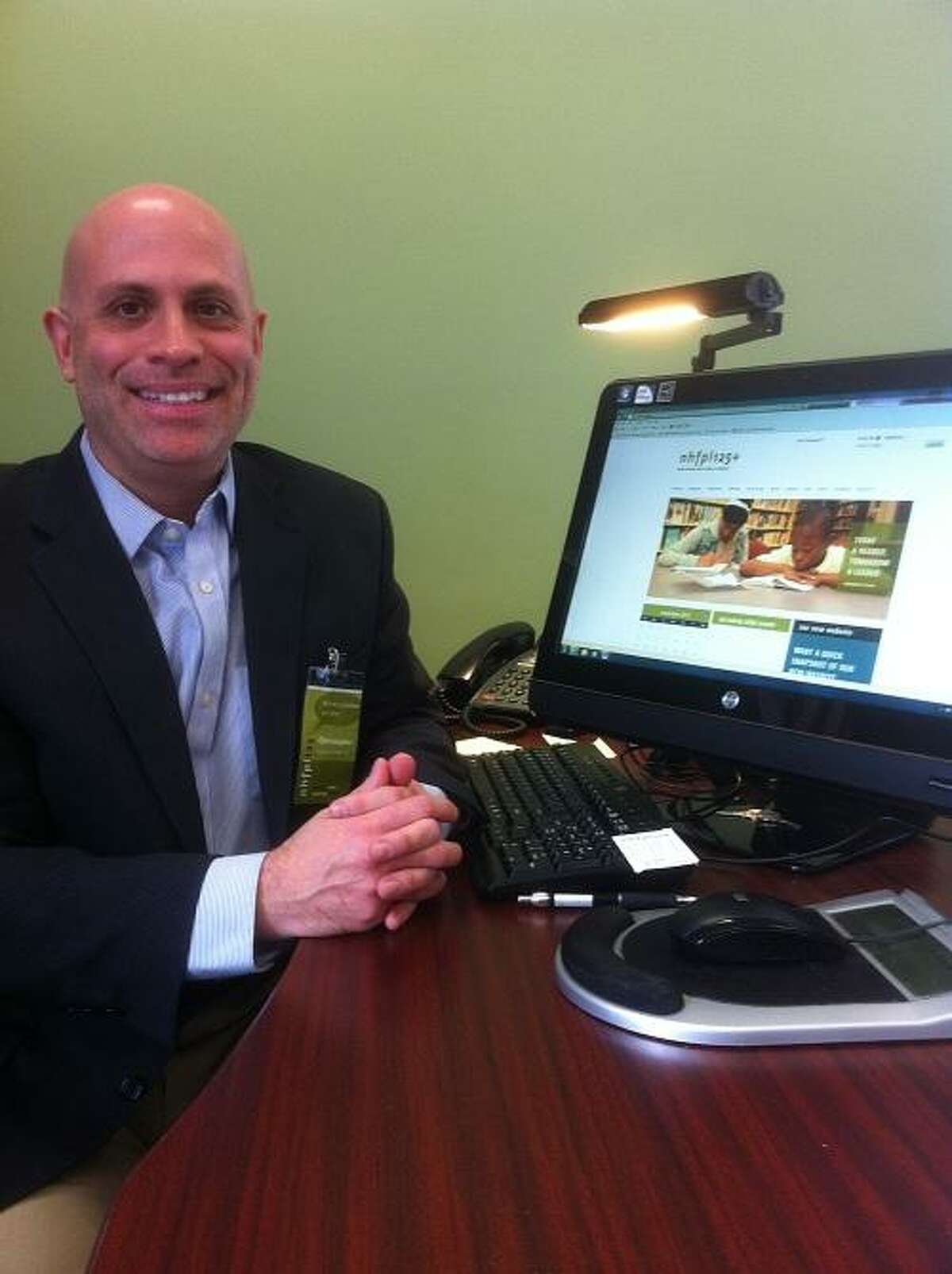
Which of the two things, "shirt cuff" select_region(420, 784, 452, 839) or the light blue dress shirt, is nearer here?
"shirt cuff" select_region(420, 784, 452, 839)

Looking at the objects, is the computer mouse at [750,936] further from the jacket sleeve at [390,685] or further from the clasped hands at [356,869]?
the jacket sleeve at [390,685]

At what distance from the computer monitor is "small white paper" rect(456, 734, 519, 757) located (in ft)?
0.82

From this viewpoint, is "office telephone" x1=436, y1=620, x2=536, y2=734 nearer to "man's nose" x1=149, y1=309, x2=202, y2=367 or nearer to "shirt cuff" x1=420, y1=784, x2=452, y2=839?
"shirt cuff" x1=420, y1=784, x2=452, y2=839

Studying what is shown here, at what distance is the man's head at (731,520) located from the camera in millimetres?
968

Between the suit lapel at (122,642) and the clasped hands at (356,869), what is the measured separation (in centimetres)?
25

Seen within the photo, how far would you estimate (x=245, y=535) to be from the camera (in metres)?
1.22

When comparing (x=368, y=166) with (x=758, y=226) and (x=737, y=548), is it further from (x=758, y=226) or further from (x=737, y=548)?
(x=737, y=548)

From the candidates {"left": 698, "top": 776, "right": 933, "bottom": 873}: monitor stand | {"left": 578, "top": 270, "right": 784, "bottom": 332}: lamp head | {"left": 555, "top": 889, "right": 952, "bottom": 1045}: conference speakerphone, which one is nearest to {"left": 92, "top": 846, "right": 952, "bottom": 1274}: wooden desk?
{"left": 555, "top": 889, "right": 952, "bottom": 1045}: conference speakerphone

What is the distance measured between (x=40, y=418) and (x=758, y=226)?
4.98ft

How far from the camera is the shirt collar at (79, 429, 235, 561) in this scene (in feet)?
3.75

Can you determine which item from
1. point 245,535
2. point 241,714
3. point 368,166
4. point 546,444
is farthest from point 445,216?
point 241,714

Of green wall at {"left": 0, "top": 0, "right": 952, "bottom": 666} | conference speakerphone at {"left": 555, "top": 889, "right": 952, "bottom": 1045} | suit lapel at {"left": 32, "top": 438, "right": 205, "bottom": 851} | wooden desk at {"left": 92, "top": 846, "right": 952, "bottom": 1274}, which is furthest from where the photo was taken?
green wall at {"left": 0, "top": 0, "right": 952, "bottom": 666}

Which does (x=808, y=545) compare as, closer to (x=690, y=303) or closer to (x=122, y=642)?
(x=690, y=303)

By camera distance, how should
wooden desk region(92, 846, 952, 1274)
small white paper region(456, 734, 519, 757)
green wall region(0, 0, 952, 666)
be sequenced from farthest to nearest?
green wall region(0, 0, 952, 666) < small white paper region(456, 734, 519, 757) < wooden desk region(92, 846, 952, 1274)
